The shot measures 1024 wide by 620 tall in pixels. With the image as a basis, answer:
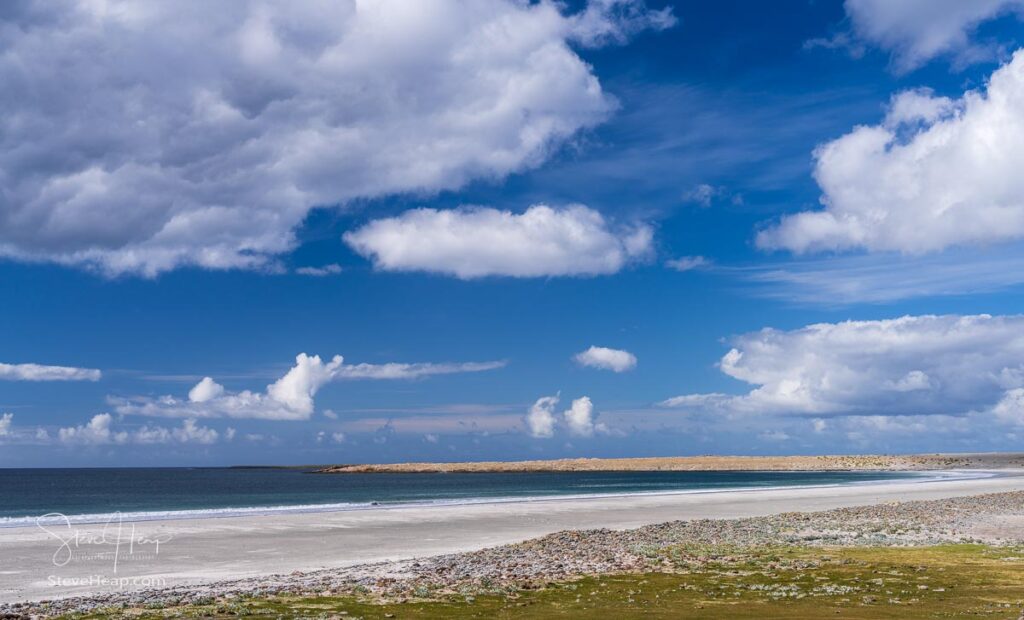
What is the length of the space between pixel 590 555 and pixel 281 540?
16.9 meters

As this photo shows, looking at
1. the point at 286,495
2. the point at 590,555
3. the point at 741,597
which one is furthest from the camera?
the point at 286,495

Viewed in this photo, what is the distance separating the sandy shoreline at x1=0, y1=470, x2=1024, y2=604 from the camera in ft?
86.4

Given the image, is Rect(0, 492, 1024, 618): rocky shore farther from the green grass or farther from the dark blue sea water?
the dark blue sea water

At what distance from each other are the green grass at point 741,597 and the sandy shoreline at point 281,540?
27.3 feet

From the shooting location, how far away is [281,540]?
37906 millimetres

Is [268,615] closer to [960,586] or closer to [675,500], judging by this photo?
[960,586]

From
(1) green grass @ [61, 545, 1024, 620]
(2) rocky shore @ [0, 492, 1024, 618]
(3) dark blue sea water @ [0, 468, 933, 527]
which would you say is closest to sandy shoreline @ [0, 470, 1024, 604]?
(2) rocky shore @ [0, 492, 1024, 618]

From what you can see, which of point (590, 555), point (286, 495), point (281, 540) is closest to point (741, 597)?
point (590, 555)

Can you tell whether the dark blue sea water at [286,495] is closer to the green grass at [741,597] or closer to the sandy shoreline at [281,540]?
the sandy shoreline at [281,540]

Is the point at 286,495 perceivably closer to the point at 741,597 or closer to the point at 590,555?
the point at 590,555

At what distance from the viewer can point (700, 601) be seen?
60.9 ft

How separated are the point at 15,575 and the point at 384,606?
1553 centimetres

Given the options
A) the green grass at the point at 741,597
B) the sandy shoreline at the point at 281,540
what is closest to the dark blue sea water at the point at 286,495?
the sandy shoreline at the point at 281,540

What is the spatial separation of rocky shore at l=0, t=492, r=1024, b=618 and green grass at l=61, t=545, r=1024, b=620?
4.18 feet
